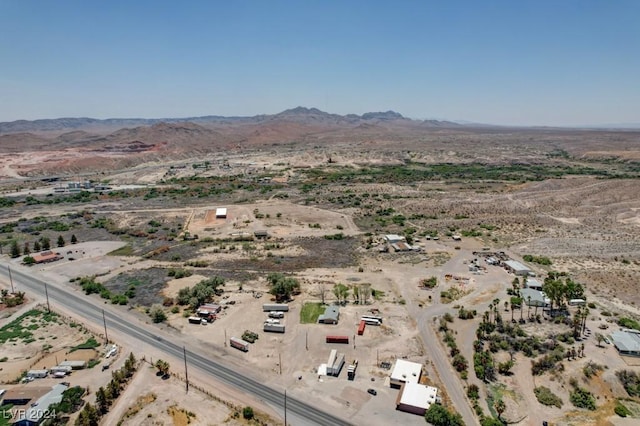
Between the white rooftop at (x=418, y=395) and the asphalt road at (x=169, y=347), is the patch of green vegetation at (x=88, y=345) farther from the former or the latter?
the white rooftop at (x=418, y=395)

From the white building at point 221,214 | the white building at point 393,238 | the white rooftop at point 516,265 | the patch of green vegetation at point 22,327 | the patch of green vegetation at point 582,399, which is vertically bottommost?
the patch of green vegetation at point 582,399

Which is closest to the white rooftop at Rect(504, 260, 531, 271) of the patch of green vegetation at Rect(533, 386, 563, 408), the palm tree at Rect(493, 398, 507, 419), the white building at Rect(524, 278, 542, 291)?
the white building at Rect(524, 278, 542, 291)

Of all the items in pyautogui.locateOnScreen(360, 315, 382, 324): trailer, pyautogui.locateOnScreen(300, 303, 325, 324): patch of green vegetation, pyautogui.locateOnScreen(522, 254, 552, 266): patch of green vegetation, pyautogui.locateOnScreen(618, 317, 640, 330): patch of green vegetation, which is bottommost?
pyautogui.locateOnScreen(300, 303, 325, 324): patch of green vegetation

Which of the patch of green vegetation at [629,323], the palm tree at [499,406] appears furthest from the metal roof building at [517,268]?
the palm tree at [499,406]

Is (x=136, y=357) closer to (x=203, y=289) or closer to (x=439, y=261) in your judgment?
(x=203, y=289)

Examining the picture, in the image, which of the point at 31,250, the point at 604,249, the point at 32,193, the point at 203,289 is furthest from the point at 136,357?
the point at 32,193

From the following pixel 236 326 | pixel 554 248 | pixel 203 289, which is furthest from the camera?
pixel 554 248

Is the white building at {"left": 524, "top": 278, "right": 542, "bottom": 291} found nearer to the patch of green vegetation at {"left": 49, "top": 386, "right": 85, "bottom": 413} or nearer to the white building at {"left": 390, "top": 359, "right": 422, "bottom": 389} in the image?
the white building at {"left": 390, "top": 359, "right": 422, "bottom": 389}

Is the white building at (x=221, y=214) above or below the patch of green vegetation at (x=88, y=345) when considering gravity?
above
